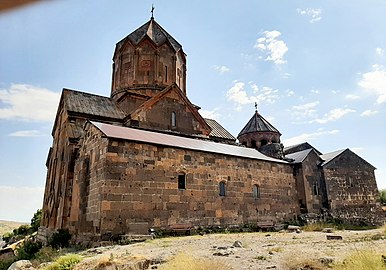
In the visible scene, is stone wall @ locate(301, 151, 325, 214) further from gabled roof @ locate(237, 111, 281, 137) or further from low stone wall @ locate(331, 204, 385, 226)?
gabled roof @ locate(237, 111, 281, 137)

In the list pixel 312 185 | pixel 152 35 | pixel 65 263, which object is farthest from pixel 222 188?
pixel 152 35

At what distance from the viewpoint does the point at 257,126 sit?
72.9 ft

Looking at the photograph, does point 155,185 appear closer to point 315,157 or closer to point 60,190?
point 60,190

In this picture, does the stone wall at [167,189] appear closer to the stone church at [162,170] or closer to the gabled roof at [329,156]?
the stone church at [162,170]

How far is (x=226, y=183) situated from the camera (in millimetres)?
12125

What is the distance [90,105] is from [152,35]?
6156 millimetres

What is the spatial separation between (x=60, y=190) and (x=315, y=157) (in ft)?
44.1

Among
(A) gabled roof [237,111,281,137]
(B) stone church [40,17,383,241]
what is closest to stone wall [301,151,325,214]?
(B) stone church [40,17,383,241]

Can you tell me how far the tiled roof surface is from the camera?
14742 millimetres

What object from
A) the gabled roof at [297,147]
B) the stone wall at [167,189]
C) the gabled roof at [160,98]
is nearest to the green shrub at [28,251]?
the stone wall at [167,189]

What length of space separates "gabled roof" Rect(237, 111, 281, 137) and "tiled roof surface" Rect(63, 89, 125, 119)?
1052 cm

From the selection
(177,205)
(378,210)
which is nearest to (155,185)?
(177,205)

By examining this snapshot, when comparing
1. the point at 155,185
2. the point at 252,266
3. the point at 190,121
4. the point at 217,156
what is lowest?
the point at 252,266

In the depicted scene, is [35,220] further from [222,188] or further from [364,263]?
[364,263]
